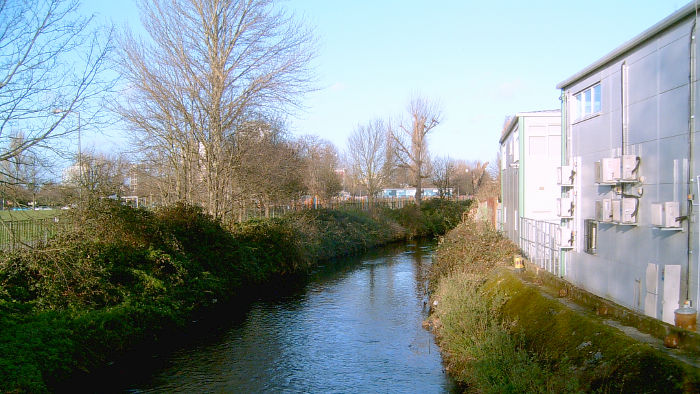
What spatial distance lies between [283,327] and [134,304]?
360 cm

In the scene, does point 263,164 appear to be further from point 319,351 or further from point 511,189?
point 319,351

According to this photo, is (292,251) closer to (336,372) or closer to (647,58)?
(336,372)

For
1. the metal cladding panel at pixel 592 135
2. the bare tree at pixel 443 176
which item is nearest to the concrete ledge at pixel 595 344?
the metal cladding panel at pixel 592 135

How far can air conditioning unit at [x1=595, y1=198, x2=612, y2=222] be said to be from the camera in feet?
31.6

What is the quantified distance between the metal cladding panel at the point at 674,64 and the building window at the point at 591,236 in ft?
12.2

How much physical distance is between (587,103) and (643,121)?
306cm

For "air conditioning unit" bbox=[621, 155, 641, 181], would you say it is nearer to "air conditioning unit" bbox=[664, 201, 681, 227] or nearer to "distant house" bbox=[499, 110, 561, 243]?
"air conditioning unit" bbox=[664, 201, 681, 227]

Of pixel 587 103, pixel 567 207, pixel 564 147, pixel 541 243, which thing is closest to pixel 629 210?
pixel 567 207

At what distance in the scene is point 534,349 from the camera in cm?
775

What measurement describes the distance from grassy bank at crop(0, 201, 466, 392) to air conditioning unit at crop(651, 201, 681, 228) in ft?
29.8

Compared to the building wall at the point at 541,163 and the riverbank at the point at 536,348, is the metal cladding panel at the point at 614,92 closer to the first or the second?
the riverbank at the point at 536,348

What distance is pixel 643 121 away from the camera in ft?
28.8

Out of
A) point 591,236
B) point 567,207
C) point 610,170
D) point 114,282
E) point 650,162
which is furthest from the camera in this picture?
point 114,282

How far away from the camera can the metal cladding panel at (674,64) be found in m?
7.48
